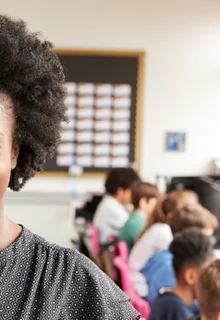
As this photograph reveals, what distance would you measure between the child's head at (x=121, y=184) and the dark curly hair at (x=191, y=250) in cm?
176

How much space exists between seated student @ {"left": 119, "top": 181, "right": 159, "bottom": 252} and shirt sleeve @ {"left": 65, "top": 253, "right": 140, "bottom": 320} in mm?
2564

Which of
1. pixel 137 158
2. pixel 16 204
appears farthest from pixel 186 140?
pixel 16 204

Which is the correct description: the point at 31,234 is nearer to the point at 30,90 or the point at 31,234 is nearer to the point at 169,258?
the point at 30,90

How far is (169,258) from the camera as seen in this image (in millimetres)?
2791

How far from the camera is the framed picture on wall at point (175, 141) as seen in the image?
5.27m

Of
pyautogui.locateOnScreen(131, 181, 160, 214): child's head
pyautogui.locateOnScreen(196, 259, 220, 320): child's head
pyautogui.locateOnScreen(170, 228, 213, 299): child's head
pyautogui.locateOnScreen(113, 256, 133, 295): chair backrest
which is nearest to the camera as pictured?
pyautogui.locateOnScreen(196, 259, 220, 320): child's head

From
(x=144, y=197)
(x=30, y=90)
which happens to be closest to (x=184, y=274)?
(x=144, y=197)

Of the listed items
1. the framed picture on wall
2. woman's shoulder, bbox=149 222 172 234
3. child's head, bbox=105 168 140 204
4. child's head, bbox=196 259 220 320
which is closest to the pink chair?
woman's shoulder, bbox=149 222 172 234

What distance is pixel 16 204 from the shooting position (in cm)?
539

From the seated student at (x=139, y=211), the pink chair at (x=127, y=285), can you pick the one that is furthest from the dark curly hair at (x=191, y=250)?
the seated student at (x=139, y=211)

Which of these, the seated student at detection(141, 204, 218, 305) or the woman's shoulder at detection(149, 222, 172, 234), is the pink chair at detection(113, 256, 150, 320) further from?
the woman's shoulder at detection(149, 222, 172, 234)

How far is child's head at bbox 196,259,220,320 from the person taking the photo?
5.85ft

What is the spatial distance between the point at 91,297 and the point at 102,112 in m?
4.52

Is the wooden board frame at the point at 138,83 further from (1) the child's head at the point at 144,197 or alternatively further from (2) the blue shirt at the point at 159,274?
(2) the blue shirt at the point at 159,274
